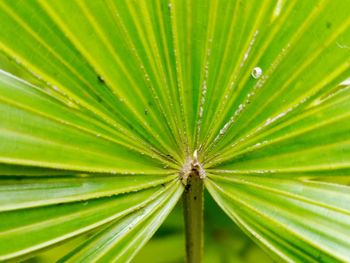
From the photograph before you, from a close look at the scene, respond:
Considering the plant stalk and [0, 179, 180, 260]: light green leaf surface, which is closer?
[0, 179, 180, 260]: light green leaf surface

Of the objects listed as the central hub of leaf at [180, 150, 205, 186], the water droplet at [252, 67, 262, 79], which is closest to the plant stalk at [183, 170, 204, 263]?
the central hub of leaf at [180, 150, 205, 186]

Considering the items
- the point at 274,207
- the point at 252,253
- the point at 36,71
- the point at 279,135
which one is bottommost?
the point at 252,253

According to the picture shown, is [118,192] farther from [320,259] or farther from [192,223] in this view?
[320,259]

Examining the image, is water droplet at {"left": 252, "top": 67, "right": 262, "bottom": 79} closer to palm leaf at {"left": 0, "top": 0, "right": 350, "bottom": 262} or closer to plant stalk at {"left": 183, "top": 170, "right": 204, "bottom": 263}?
palm leaf at {"left": 0, "top": 0, "right": 350, "bottom": 262}

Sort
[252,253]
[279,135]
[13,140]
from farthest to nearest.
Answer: [252,253], [279,135], [13,140]

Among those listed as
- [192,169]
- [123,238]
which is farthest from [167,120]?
[123,238]

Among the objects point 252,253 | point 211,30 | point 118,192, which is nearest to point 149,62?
point 211,30

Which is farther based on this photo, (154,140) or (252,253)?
(252,253)

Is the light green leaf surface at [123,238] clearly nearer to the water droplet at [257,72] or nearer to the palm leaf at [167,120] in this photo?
the palm leaf at [167,120]
